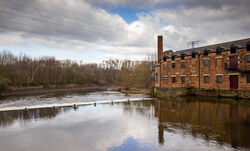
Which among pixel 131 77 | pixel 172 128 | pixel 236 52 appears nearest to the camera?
pixel 172 128

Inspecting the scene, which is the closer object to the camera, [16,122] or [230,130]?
[230,130]

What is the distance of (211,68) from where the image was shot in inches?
997

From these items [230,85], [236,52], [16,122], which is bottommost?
[16,122]

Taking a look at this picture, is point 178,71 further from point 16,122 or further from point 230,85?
point 16,122

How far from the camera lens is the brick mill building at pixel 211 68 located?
885 inches

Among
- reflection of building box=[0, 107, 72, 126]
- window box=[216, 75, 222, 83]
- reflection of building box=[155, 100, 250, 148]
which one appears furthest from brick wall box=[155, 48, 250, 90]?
reflection of building box=[0, 107, 72, 126]

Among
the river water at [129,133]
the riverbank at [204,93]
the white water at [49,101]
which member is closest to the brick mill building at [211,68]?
the riverbank at [204,93]

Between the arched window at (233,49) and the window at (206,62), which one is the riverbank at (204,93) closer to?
the window at (206,62)

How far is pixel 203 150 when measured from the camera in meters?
7.51

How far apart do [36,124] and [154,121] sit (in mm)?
8228

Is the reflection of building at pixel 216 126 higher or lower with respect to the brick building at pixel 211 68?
lower

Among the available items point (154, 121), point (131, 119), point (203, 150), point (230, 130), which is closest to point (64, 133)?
point (131, 119)

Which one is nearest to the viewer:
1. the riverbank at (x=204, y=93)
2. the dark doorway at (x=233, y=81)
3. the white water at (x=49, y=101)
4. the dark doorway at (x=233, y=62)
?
the white water at (x=49, y=101)

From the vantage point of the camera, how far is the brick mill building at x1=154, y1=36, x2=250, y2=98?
22.5 meters
